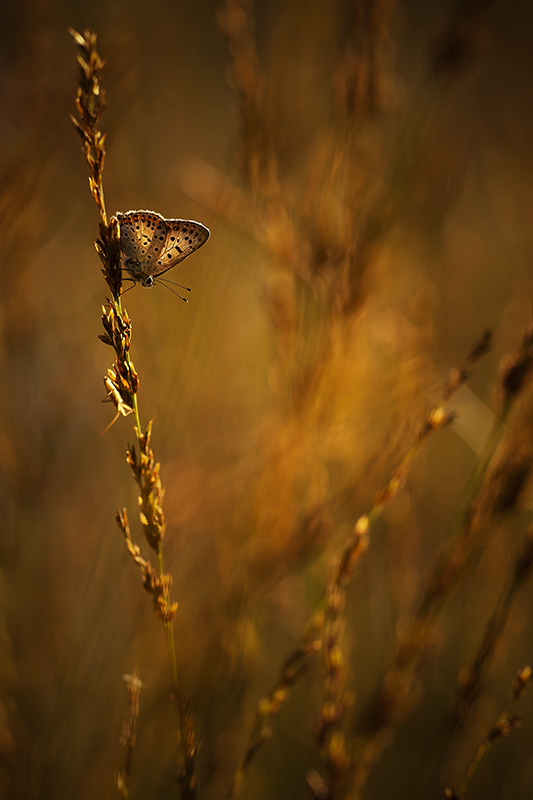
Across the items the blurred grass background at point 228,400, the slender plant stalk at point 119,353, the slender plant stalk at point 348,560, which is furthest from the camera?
the blurred grass background at point 228,400

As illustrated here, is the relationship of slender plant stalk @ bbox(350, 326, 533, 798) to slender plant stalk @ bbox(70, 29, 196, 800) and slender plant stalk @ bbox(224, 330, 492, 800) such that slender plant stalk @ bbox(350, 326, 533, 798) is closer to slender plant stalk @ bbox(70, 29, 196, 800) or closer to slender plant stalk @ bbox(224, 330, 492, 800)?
slender plant stalk @ bbox(224, 330, 492, 800)

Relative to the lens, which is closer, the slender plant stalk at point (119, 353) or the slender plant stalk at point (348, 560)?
the slender plant stalk at point (119, 353)

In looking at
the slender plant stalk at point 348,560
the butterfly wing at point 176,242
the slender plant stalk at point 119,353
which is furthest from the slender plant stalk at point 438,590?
the butterfly wing at point 176,242

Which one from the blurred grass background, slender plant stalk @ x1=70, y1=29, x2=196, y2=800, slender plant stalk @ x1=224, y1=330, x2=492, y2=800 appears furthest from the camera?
the blurred grass background

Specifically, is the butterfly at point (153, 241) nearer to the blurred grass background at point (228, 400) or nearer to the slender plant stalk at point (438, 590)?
the blurred grass background at point (228, 400)

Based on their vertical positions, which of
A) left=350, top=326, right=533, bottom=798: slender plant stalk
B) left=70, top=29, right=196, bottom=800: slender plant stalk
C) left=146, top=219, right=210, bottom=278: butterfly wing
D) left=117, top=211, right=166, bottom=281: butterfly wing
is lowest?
left=350, top=326, right=533, bottom=798: slender plant stalk

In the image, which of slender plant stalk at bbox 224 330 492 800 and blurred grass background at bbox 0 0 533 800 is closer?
slender plant stalk at bbox 224 330 492 800

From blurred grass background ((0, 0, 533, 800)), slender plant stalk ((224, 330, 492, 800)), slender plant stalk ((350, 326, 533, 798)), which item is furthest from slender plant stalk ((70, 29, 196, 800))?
slender plant stalk ((350, 326, 533, 798))
